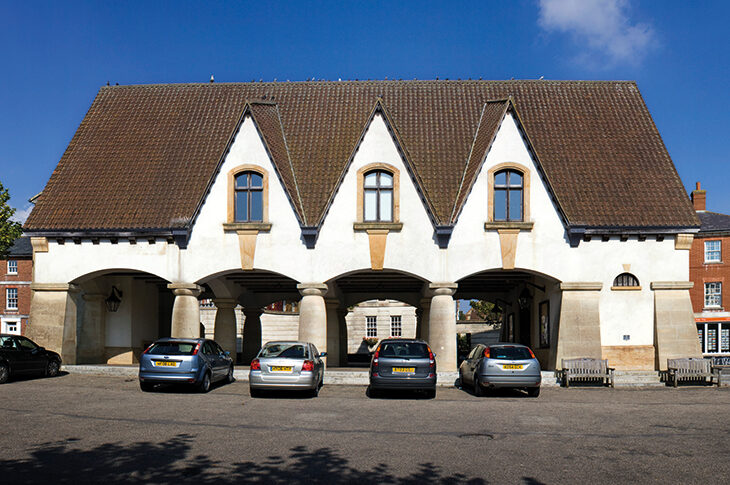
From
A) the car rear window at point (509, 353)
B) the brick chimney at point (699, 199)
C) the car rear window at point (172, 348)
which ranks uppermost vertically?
the brick chimney at point (699, 199)

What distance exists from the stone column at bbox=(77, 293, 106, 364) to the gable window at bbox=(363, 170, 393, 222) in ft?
37.8

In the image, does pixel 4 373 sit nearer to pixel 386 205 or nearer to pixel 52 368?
pixel 52 368

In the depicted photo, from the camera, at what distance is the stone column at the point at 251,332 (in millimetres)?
35344

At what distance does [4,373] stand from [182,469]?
14.3 metres

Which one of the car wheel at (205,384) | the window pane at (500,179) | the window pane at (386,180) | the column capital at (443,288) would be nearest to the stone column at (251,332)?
the window pane at (386,180)

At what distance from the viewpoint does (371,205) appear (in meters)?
25.3

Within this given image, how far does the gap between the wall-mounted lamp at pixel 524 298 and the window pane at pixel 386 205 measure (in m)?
7.82

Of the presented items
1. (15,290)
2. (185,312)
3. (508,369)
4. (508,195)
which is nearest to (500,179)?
(508,195)

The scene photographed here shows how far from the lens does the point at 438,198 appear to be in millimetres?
25297

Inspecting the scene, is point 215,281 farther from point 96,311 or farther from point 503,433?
point 503,433

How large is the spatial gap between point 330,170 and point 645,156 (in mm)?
12133

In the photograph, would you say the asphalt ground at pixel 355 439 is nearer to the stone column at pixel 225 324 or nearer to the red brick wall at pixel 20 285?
the stone column at pixel 225 324

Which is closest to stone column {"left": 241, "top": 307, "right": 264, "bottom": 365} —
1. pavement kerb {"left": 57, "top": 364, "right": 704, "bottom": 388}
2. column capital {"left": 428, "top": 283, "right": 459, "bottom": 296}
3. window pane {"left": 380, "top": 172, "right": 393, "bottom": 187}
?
pavement kerb {"left": 57, "top": 364, "right": 704, "bottom": 388}

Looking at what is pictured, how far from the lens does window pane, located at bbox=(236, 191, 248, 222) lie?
25453mm
